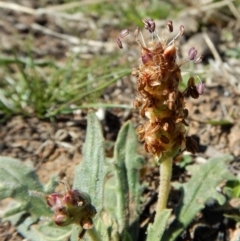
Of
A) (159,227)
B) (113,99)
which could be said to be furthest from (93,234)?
(113,99)

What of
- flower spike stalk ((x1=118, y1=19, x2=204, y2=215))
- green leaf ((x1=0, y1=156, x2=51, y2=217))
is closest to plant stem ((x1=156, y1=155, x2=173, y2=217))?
flower spike stalk ((x1=118, y1=19, x2=204, y2=215))

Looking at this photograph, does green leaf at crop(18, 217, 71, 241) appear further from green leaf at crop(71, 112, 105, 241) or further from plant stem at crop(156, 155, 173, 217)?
plant stem at crop(156, 155, 173, 217)

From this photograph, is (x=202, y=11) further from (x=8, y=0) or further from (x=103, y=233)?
(x=103, y=233)

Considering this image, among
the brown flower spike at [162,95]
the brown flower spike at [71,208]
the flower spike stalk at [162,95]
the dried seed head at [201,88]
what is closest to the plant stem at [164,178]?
the flower spike stalk at [162,95]

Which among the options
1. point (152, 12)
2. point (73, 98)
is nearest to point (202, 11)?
point (152, 12)

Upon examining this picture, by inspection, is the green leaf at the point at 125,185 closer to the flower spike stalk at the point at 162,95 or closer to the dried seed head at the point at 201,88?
the flower spike stalk at the point at 162,95

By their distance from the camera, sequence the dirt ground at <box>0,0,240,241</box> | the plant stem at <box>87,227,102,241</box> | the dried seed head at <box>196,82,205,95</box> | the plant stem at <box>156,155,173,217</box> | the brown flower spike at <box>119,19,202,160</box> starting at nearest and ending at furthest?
1. the brown flower spike at <box>119,19,202,160</box>
2. the dried seed head at <box>196,82,205,95</box>
3. the plant stem at <box>87,227,102,241</box>
4. the plant stem at <box>156,155,173,217</box>
5. the dirt ground at <box>0,0,240,241</box>
